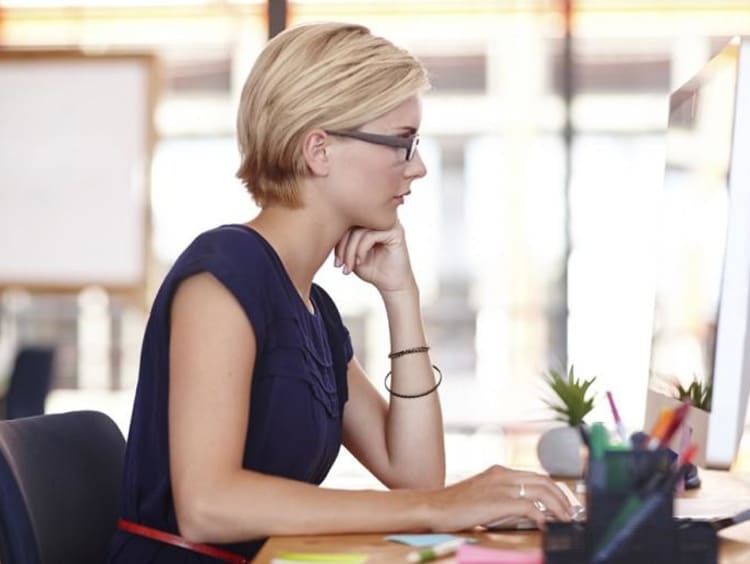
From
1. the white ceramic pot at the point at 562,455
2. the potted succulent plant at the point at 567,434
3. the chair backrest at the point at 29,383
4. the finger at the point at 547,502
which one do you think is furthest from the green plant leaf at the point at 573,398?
the chair backrest at the point at 29,383

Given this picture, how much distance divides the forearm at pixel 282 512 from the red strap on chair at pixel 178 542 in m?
0.09

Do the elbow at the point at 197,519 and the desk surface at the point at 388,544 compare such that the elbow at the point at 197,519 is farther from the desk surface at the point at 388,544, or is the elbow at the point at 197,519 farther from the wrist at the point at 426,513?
the wrist at the point at 426,513

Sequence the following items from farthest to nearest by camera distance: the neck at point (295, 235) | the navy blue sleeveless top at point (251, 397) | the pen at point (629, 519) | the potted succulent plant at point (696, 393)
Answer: the neck at point (295, 235) → the navy blue sleeveless top at point (251, 397) → the potted succulent plant at point (696, 393) → the pen at point (629, 519)

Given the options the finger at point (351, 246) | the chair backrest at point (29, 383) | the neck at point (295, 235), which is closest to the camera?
the neck at point (295, 235)

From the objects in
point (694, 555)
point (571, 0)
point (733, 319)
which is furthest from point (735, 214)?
point (571, 0)

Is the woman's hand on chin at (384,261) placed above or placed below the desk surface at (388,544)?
above

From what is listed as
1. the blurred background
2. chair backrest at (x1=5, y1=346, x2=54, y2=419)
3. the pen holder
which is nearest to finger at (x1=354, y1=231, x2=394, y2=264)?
the pen holder

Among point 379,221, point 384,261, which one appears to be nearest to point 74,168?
point 384,261

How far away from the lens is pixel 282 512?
4.67ft

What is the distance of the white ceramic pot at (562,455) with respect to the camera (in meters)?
2.11

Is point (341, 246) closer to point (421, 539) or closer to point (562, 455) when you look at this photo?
point (562, 455)

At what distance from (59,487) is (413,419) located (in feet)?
1.86

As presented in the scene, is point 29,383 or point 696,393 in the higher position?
point 696,393

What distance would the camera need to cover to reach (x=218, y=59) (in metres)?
6.29
